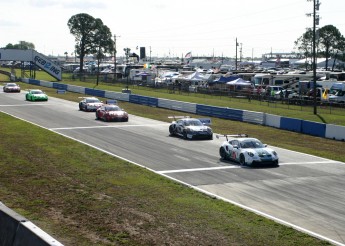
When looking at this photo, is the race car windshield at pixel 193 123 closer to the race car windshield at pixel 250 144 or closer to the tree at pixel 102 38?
the race car windshield at pixel 250 144

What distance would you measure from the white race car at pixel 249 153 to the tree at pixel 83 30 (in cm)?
10595

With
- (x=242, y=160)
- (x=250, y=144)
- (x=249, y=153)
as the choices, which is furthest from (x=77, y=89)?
(x=249, y=153)

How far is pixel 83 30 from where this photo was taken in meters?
128

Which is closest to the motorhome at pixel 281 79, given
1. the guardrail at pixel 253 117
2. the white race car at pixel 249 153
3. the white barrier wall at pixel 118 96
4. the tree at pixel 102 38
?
the white barrier wall at pixel 118 96

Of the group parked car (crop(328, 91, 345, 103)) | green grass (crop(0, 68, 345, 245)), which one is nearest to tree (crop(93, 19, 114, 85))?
parked car (crop(328, 91, 345, 103))

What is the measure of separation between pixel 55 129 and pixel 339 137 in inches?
758

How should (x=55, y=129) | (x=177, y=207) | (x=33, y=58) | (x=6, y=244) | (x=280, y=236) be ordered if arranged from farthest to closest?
(x=33, y=58) < (x=55, y=129) < (x=177, y=207) < (x=280, y=236) < (x=6, y=244)

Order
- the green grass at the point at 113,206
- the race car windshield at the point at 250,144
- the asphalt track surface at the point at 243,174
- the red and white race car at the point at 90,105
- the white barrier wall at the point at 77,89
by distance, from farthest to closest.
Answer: the white barrier wall at the point at 77,89
the red and white race car at the point at 90,105
the race car windshield at the point at 250,144
the asphalt track surface at the point at 243,174
the green grass at the point at 113,206

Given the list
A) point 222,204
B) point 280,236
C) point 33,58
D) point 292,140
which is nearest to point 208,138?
point 292,140

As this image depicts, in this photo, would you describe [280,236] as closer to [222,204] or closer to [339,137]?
[222,204]

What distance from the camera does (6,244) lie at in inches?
408

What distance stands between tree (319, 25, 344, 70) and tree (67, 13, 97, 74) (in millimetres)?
53812

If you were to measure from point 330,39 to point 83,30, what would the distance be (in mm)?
57209

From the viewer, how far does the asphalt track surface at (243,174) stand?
54.3 feet
